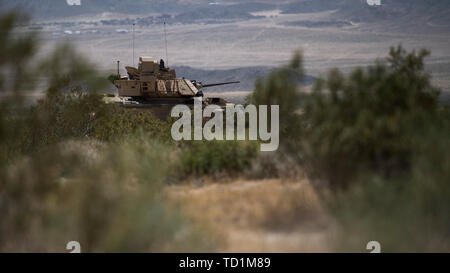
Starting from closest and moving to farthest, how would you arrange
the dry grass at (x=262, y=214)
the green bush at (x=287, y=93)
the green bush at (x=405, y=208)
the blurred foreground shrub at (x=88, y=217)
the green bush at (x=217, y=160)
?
the green bush at (x=405, y=208) < the blurred foreground shrub at (x=88, y=217) < the dry grass at (x=262, y=214) < the green bush at (x=287, y=93) < the green bush at (x=217, y=160)

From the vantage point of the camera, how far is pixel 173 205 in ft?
28.0

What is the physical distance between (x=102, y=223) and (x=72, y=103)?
43.9 ft

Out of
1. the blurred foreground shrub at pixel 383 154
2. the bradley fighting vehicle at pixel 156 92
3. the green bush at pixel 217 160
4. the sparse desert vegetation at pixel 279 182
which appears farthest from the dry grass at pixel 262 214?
the bradley fighting vehicle at pixel 156 92

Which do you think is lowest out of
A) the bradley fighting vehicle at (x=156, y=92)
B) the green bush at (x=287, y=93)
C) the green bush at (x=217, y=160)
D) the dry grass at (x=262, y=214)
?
the dry grass at (x=262, y=214)

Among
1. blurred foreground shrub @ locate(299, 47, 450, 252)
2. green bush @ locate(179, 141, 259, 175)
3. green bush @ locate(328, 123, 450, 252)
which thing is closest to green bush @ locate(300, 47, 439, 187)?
blurred foreground shrub @ locate(299, 47, 450, 252)

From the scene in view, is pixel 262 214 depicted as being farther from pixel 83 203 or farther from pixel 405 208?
pixel 83 203

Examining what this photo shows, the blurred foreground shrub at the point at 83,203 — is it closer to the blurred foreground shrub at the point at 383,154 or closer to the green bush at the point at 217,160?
the green bush at the point at 217,160

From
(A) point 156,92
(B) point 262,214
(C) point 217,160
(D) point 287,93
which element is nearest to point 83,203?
(B) point 262,214

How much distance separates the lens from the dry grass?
25.7 feet

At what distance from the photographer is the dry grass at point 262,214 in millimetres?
7828

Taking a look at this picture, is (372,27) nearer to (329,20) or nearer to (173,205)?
(329,20)

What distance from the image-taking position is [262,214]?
9.05 meters

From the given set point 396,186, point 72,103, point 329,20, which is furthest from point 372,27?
point 396,186

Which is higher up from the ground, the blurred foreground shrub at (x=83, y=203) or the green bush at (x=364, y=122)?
the green bush at (x=364, y=122)
